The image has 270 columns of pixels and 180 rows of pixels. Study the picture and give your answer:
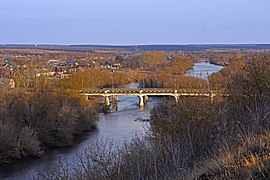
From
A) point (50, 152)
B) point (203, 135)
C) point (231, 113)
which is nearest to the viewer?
point (203, 135)

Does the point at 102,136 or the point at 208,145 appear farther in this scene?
the point at 102,136

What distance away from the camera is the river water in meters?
17.6

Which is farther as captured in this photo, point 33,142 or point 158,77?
point 158,77

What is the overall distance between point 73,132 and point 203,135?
1681 centimetres

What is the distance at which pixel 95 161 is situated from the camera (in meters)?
9.10

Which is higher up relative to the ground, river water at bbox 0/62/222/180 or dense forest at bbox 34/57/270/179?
dense forest at bbox 34/57/270/179

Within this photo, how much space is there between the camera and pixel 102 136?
2336cm

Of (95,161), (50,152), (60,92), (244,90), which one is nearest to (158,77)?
(60,92)

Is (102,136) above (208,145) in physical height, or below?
below

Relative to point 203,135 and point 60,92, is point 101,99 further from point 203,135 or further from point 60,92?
point 203,135

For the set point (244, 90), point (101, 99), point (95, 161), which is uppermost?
point (244, 90)

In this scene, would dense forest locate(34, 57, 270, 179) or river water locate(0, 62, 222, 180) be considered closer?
dense forest locate(34, 57, 270, 179)

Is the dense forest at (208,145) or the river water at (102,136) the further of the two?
the river water at (102,136)

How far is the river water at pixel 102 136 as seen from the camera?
57.7 feet
